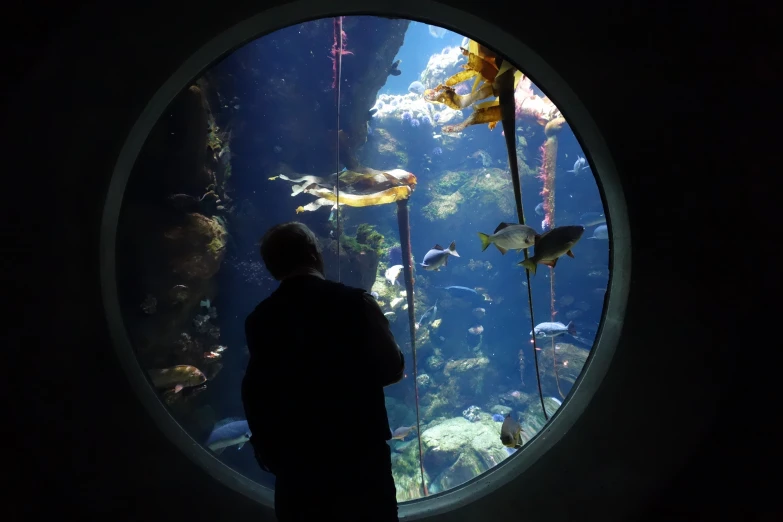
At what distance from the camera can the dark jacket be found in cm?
153

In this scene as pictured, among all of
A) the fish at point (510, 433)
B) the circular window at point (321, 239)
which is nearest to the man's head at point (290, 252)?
the circular window at point (321, 239)

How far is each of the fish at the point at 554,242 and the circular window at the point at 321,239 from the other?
0.5 inches

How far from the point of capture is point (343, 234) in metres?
10.8

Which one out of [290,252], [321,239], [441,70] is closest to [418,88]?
[441,70]

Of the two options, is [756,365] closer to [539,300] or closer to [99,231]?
[99,231]

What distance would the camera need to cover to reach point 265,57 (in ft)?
30.5

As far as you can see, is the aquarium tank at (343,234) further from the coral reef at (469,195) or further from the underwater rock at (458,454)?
the coral reef at (469,195)

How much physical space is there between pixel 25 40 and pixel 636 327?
295 cm

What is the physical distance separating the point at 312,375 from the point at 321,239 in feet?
26.3

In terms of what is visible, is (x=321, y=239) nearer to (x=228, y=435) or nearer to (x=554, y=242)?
(x=228, y=435)

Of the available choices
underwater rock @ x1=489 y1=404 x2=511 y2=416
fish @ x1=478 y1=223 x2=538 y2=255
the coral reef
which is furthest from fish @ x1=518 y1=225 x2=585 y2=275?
the coral reef

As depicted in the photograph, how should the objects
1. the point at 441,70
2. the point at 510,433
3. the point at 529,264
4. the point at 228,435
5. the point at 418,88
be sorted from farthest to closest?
the point at 418,88, the point at 441,70, the point at 228,435, the point at 510,433, the point at 529,264

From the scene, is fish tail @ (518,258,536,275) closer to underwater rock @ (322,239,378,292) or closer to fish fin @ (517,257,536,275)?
fish fin @ (517,257,536,275)

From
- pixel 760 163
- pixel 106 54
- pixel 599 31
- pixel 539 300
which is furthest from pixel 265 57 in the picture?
pixel 539 300
